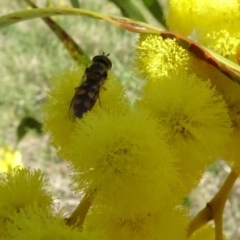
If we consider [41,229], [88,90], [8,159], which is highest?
[8,159]

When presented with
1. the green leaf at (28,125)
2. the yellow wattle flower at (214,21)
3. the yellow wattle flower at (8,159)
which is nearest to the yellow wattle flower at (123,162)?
the yellow wattle flower at (214,21)

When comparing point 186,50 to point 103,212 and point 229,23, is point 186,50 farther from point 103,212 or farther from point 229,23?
point 103,212

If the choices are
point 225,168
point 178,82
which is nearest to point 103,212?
point 178,82

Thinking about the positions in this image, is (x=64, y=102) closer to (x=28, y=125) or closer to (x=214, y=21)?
(x=214, y=21)

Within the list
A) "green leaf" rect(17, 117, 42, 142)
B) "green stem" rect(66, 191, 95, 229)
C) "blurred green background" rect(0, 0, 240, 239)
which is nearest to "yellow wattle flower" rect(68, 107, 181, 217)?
"green stem" rect(66, 191, 95, 229)

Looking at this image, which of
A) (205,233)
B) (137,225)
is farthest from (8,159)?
(137,225)

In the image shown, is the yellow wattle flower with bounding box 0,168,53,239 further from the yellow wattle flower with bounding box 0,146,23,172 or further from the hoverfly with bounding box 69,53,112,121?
the yellow wattle flower with bounding box 0,146,23,172

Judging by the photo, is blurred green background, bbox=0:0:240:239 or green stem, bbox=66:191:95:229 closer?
green stem, bbox=66:191:95:229
